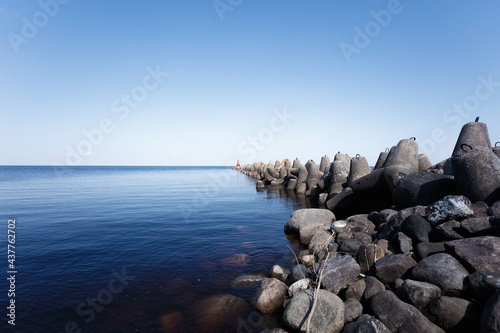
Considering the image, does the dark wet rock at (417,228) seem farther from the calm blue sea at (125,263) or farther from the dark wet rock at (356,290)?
the calm blue sea at (125,263)

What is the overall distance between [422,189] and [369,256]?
3.83 m

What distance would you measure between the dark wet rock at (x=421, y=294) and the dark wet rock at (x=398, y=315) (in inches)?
7.6

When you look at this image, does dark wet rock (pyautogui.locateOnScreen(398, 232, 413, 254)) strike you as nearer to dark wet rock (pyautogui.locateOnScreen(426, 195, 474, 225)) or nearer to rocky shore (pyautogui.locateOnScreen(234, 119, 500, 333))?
rocky shore (pyautogui.locateOnScreen(234, 119, 500, 333))

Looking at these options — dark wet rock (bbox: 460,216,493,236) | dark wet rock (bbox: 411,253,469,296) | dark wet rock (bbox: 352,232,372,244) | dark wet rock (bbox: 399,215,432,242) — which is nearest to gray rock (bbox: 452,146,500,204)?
dark wet rock (bbox: 460,216,493,236)

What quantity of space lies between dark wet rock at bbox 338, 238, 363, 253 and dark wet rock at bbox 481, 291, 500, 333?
3542mm

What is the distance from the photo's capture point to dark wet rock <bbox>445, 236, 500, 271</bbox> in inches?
170

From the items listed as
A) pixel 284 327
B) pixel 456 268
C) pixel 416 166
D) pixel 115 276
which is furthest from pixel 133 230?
pixel 416 166

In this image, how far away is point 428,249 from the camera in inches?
207

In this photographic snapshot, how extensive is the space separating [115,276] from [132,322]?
2600 mm

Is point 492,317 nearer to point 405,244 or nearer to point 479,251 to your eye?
point 479,251

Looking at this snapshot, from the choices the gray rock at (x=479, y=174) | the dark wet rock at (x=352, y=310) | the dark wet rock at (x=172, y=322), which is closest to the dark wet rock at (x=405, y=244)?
the dark wet rock at (x=352, y=310)

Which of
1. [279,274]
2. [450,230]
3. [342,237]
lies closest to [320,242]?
[342,237]

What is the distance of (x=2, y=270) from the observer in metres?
7.61

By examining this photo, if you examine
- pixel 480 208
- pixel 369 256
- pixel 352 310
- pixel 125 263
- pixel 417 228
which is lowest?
pixel 125 263
